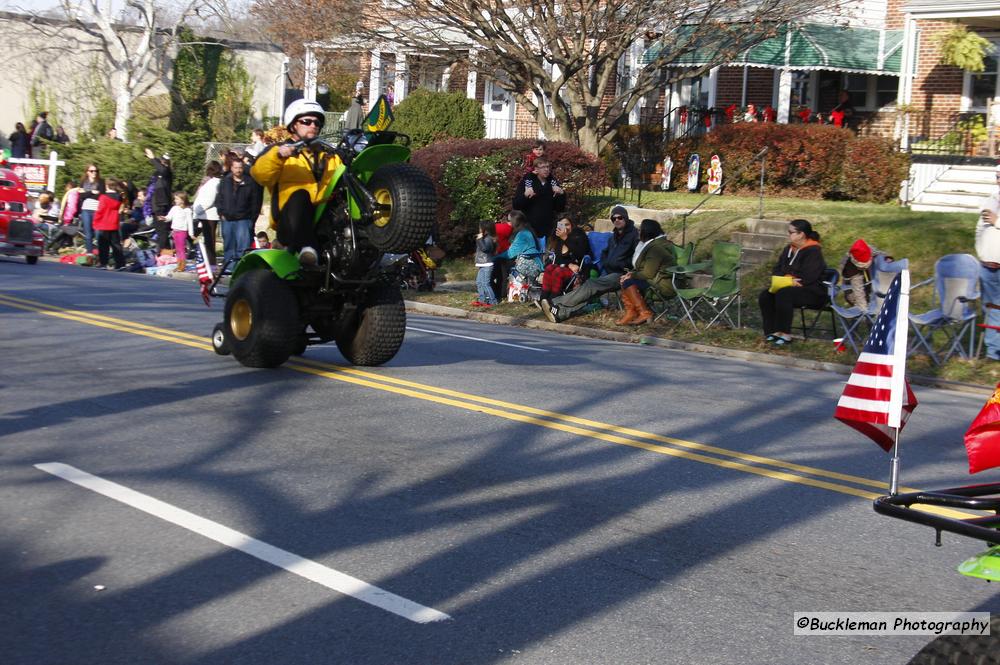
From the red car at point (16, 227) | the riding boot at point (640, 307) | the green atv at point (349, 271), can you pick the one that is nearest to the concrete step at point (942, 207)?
the riding boot at point (640, 307)

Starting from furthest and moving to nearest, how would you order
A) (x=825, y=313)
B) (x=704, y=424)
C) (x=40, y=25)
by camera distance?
(x=40, y=25)
(x=825, y=313)
(x=704, y=424)

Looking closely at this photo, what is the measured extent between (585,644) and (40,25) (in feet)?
129

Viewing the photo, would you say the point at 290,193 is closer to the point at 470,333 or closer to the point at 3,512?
the point at 3,512

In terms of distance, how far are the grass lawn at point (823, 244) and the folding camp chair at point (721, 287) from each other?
0.87ft

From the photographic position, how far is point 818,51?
29.5 meters

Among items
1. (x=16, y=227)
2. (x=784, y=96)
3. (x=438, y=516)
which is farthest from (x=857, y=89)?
(x=438, y=516)

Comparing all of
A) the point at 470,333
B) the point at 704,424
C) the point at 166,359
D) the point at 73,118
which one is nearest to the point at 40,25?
the point at 73,118

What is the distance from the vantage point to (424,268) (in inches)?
843

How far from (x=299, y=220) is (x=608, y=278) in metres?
8.74

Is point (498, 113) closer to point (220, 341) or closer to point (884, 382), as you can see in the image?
point (220, 341)

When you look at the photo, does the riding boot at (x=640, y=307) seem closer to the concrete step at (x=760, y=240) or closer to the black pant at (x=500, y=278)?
the black pant at (x=500, y=278)

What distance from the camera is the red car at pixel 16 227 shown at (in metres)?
23.6

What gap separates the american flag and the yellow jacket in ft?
21.5

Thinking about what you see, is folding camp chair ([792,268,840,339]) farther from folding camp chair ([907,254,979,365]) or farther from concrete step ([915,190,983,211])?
concrete step ([915,190,983,211])
